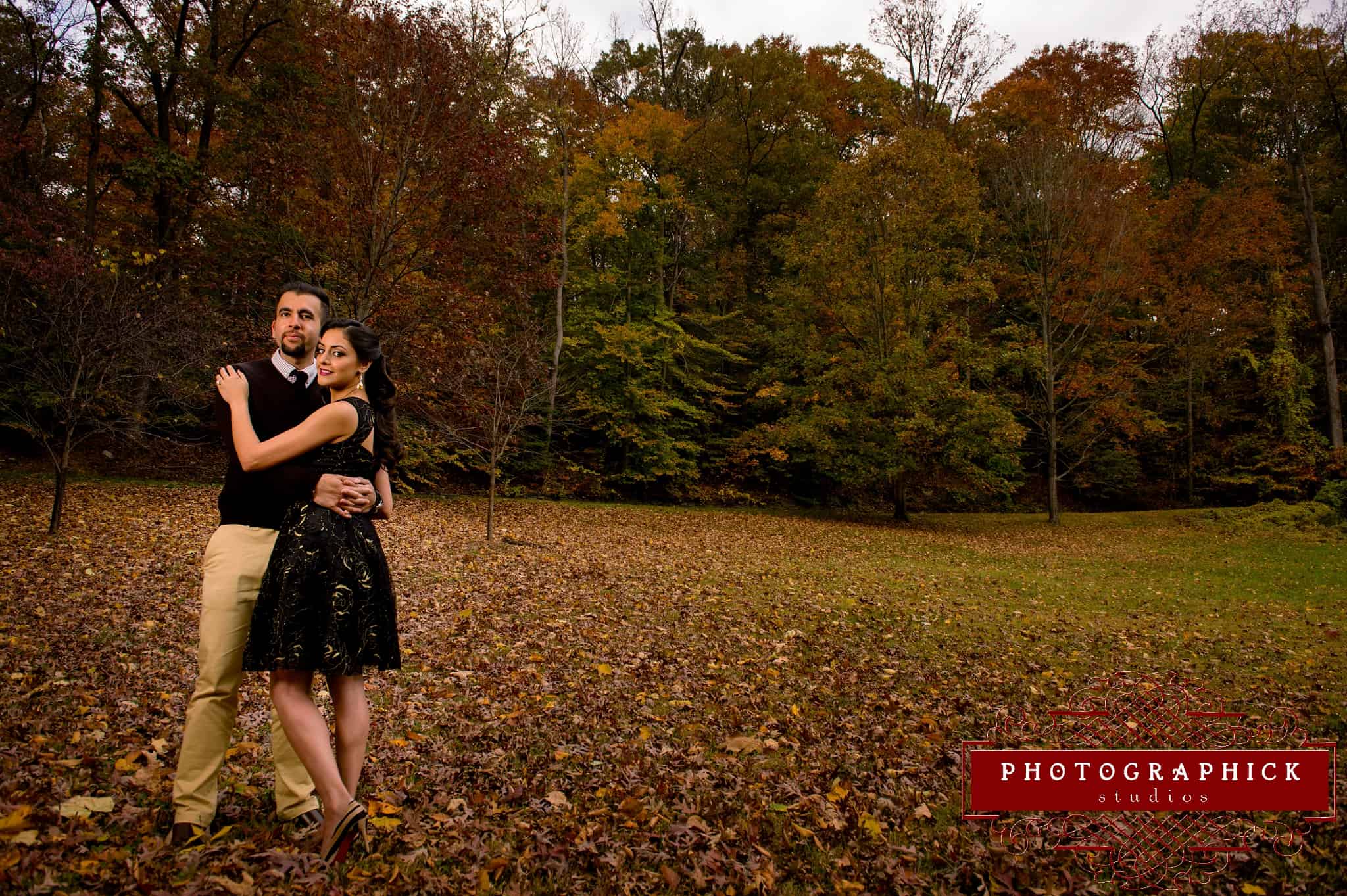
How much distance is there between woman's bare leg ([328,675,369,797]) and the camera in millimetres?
2580

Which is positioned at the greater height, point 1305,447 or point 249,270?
point 249,270

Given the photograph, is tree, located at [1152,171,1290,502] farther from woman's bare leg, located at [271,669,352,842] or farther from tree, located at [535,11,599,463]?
woman's bare leg, located at [271,669,352,842]

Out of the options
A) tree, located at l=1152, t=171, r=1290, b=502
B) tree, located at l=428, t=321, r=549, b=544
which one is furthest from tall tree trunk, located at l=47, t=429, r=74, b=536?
tree, located at l=1152, t=171, r=1290, b=502

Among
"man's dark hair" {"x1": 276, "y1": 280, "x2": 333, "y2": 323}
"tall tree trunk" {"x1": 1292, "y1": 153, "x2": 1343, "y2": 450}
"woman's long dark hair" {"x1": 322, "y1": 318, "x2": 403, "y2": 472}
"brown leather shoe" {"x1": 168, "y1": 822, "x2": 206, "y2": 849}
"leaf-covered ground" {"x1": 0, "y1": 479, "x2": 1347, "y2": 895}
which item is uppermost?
"tall tree trunk" {"x1": 1292, "y1": 153, "x2": 1343, "y2": 450}

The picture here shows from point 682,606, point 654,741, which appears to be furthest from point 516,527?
point 654,741

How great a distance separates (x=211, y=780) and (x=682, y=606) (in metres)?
5.56

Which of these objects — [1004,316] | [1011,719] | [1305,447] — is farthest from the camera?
[1004,316]

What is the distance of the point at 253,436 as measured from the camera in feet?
8.31

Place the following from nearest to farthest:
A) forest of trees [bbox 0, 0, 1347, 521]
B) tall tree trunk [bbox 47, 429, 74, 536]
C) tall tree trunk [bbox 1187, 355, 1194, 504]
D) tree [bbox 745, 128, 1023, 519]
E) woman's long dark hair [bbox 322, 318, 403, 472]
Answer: woman's long dark hair [bbox 322, 318, 403, 472]
tall tree trunk [bbox 47, 429, 74, 536]
forest of trees [bbox 0, 0, 1347, 521]
tree [bbox 745, 128, 1023, 519]
tall tree trunk [bbox 1187, 355, 1194, 504]

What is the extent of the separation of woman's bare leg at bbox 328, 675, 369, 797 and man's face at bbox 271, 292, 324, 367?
4.17 feet

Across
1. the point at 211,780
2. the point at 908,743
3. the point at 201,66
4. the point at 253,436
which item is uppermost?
the point at 201,66

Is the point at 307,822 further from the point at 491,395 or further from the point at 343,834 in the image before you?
the point at 491,395

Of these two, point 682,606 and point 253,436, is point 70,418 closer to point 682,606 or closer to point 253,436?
point 682,606

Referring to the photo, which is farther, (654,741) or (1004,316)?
(1004,316)
